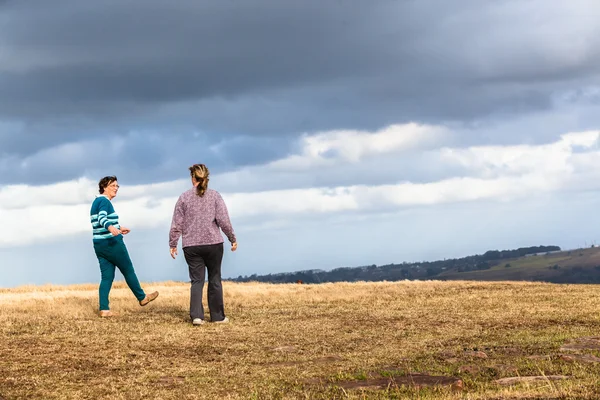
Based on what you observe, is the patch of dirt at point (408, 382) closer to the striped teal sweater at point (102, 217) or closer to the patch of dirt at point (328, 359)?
the patch of dirt at point (328, 359)

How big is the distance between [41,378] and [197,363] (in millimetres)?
2362

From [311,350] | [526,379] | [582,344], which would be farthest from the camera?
[311,350]

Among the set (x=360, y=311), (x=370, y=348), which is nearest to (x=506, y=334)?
(x=370, y=348)

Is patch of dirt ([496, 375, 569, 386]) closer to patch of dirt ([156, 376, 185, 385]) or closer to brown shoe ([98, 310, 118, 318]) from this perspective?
patch of dirt ([156, 376, 185, 385])

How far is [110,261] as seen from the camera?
17922 mm

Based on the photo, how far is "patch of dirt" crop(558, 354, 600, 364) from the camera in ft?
34.6

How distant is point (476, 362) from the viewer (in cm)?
1091

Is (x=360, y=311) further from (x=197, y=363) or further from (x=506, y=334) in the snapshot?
(x=197, y=363)

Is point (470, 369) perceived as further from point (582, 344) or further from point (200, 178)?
point (200, 178)

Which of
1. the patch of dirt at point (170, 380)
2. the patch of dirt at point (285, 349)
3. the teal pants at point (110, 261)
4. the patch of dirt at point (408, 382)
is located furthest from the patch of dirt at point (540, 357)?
the teal pants at point (110, 261)

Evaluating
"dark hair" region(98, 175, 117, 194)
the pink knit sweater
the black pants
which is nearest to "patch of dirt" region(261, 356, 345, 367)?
the black pants

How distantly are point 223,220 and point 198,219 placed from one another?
56 cm

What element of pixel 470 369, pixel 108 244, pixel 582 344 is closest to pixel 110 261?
pixel 108 244

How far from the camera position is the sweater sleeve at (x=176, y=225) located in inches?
656
